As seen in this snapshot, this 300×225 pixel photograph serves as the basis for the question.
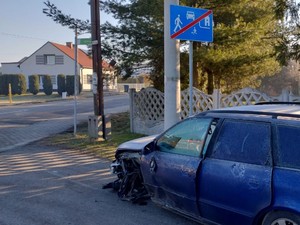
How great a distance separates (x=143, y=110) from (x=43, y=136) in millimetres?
3366

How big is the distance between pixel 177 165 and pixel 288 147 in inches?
56.5

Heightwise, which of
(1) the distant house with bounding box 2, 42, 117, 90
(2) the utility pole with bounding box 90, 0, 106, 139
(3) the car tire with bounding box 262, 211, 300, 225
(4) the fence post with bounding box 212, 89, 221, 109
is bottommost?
(3) the car tire with bounding box 262, 211, 300, 225

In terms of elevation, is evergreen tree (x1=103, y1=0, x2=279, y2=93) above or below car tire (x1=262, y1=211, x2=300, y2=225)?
above

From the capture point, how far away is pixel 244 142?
3947mm

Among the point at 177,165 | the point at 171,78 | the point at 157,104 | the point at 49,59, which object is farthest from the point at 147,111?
the point at 49,59

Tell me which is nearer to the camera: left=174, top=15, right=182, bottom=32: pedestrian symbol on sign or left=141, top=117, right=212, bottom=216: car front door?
left=141, top=117, right=212, bottom=216: car front door

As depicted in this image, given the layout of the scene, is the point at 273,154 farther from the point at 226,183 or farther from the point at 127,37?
the point at 127,37

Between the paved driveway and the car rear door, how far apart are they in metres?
0.89

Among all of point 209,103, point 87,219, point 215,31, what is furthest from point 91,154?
point 215,31

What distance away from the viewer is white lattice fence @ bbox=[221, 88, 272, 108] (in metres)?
8.71

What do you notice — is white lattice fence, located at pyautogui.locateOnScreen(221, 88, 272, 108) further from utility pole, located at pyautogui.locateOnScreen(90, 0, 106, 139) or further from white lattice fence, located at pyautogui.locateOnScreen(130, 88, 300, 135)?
utility pole, located at pyautogui.locateOnScreen(90, 0, 106, 139)

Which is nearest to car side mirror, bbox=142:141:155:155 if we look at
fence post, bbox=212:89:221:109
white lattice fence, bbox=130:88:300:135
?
white lattice fence, bbox=130:88:300:135

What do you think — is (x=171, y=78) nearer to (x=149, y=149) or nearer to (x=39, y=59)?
(x=149, y=149)

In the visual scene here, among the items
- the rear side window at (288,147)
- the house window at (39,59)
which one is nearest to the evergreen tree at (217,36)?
the rear side window at (288,147)
